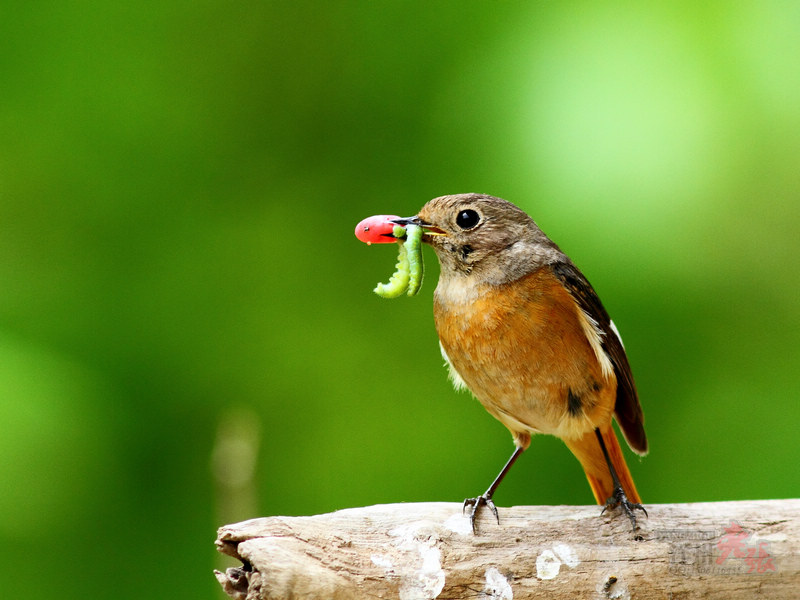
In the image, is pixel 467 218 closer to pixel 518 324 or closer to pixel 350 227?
pixel 518 324

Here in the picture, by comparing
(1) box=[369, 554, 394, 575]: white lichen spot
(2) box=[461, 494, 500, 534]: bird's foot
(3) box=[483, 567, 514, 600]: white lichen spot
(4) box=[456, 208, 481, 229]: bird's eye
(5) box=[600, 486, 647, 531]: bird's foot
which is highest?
(4) box=[456, 208, 481, 229]: bird's eye

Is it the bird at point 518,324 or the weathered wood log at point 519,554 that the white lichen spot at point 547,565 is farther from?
the bird at point 518,324

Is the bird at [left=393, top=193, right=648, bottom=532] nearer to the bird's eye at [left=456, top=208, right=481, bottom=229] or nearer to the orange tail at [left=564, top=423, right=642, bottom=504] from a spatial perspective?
the bird's eye at [left=456, top=208, right=481, bottom=229]

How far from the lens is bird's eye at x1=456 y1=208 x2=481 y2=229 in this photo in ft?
9.45

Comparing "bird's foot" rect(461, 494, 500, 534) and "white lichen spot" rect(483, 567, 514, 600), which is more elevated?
"bird's foot" rect(461, 494, 500, 534)

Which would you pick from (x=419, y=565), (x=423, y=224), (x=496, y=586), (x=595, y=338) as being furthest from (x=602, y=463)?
(x=423, y=224)

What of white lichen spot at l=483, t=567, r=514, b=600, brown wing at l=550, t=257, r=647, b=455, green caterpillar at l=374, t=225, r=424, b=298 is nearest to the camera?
white lichen spot at l=483, t=567, r=514, b=600

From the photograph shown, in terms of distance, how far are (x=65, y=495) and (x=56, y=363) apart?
51cm

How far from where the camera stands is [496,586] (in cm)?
254

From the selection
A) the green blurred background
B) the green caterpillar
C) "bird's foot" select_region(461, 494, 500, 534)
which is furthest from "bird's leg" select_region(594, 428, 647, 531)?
the green blurred background

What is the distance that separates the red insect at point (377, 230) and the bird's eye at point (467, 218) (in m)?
0.21

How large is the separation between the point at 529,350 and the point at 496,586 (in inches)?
27.4

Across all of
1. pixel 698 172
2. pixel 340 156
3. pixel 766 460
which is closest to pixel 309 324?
pixel 340 156

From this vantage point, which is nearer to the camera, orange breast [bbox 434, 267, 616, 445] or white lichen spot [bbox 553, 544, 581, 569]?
white lichen spot [bbox 553, 544, 581, 569]
